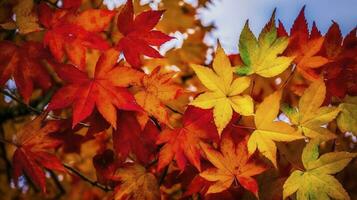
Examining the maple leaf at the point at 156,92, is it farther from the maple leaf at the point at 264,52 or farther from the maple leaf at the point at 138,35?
the maple leaf at the point at 264,52

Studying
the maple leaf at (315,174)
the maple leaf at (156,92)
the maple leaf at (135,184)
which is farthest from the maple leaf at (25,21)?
the maple leaf at (315,174)

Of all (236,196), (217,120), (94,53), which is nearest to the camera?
(217,120)

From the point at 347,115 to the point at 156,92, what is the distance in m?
0.62

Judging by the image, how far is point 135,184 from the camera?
1.30 m

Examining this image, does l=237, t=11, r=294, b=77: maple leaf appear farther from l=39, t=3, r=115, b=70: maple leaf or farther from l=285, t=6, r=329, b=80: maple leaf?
l=39, t=3, r=115, b=70: maple leaf

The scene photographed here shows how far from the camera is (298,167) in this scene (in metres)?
1.23

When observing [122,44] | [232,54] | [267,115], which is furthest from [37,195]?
[267,115]

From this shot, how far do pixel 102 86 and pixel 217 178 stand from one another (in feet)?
1.39

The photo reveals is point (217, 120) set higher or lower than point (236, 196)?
higher

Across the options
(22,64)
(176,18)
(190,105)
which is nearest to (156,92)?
(190,105)

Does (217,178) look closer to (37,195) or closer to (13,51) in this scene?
(13,51)

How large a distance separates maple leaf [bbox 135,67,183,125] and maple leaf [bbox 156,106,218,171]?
0.22 ft

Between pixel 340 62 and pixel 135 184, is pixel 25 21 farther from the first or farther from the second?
pixel 340 62

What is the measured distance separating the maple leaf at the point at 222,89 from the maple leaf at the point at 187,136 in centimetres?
11
